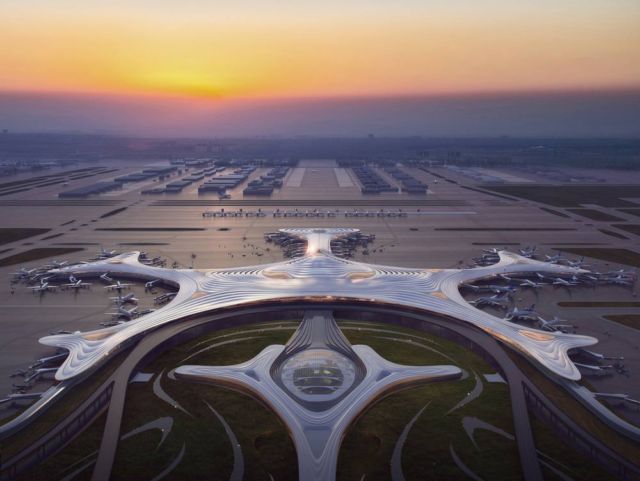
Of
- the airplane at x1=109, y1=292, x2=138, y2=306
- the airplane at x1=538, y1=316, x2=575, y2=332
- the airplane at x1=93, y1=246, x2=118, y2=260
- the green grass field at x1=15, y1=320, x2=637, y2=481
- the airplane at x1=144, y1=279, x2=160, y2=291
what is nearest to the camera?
the green grass field at x1=15, y1=320, x2=637, y2=481

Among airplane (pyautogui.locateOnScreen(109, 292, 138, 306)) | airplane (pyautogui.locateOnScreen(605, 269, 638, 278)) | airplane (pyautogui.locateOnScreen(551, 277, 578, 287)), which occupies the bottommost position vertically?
airplane (pyautogui.locateOnScreen(109, 292, 138, 306))

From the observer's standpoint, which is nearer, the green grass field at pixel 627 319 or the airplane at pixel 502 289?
the green grass field at pixel 627 319

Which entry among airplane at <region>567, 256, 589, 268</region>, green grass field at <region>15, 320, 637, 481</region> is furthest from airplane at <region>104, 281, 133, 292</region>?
airplane at <region>567, 256, 589, 268</region>

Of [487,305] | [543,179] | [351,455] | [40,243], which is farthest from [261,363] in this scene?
[543,179]

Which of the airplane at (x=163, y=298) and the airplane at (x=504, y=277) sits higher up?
the airplane at (x=504, y=277)

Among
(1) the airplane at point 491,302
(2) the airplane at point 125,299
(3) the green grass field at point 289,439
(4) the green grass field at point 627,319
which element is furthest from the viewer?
(2) the airplane at point 125,299

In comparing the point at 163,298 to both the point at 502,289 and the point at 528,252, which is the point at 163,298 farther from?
the point at 528,252

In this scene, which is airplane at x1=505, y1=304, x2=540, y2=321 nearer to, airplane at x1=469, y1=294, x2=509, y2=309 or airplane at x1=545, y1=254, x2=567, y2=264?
airplane at x1=469, y1=294, x2=509, y2=309

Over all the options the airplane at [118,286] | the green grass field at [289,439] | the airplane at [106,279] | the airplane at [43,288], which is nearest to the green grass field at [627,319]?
the green grass field at [289,439]

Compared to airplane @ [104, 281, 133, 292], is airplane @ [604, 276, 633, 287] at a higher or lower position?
higher

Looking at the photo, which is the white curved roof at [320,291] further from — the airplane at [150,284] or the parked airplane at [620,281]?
the parked airplane at [620,281]
